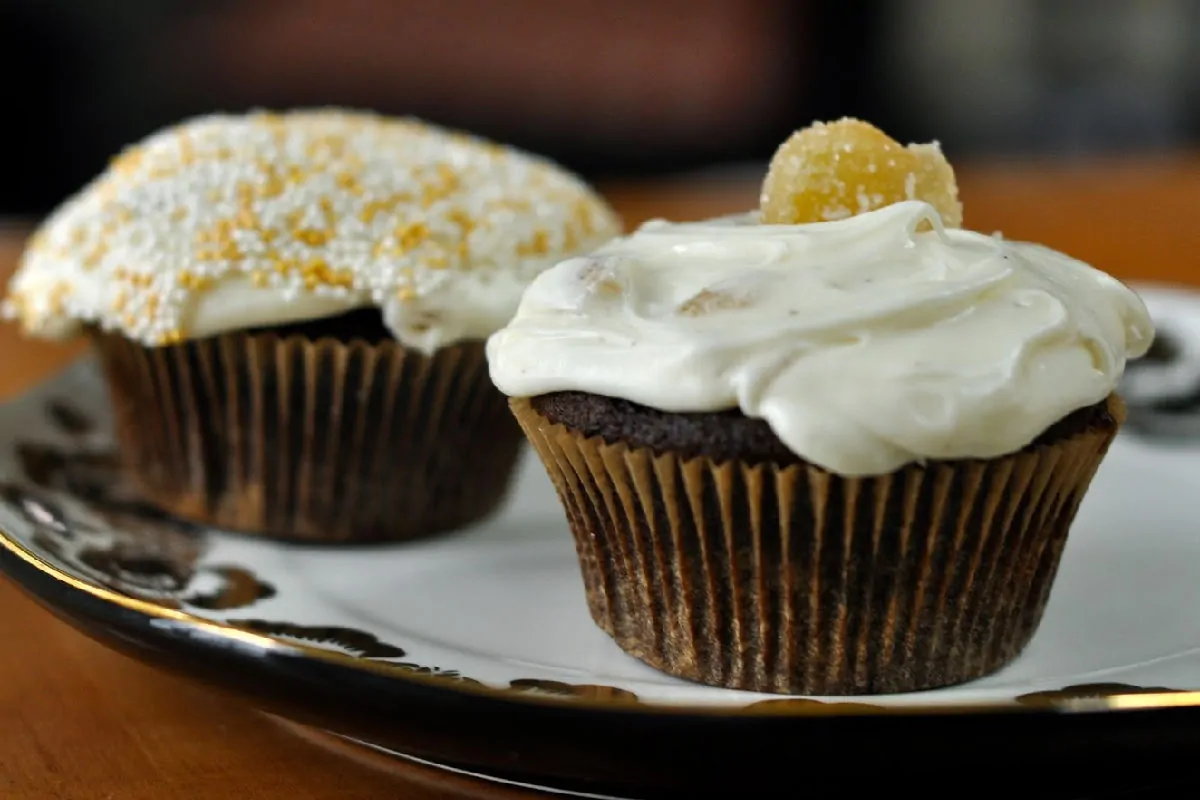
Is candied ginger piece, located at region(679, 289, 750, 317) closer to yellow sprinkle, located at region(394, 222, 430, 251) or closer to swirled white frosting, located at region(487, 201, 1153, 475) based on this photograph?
swirled white frosting, located at region(487, 201, 1153, 475)

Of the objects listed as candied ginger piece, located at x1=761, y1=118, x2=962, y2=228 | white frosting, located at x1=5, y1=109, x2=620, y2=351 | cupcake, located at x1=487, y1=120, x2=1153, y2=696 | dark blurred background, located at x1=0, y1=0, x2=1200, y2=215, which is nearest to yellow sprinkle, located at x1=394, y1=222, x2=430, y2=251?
white frosting, located at x1=5, y1=109, x2=620, y2=351

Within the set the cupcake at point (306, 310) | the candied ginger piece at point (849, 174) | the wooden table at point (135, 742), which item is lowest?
the wooden table at point (135, 742)

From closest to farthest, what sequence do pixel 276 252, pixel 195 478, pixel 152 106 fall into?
pixel 276 252 → pixel 195 478 → pixel 152 106

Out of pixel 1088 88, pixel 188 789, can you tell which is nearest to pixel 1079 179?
pixel 1088 88

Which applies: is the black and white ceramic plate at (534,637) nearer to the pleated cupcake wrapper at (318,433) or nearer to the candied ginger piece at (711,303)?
the pleated cupcake wrapper at (318,433)

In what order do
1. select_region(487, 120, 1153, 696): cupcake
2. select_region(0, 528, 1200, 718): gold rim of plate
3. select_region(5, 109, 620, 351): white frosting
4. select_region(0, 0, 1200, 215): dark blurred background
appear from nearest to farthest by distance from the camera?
select_region(0, 528, 1200, 718): gold rim of plate
select_region(487, 120, 1153, 696): cupcake
select_region(5, 109, 620, 351): white frosting
select_region(0, 0, 1200, 215): dark blurred background

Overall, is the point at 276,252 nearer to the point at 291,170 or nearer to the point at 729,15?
the point at 291,170

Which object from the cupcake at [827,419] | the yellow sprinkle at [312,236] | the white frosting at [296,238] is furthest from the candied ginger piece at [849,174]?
the yellow sprinkle at [312,236]
